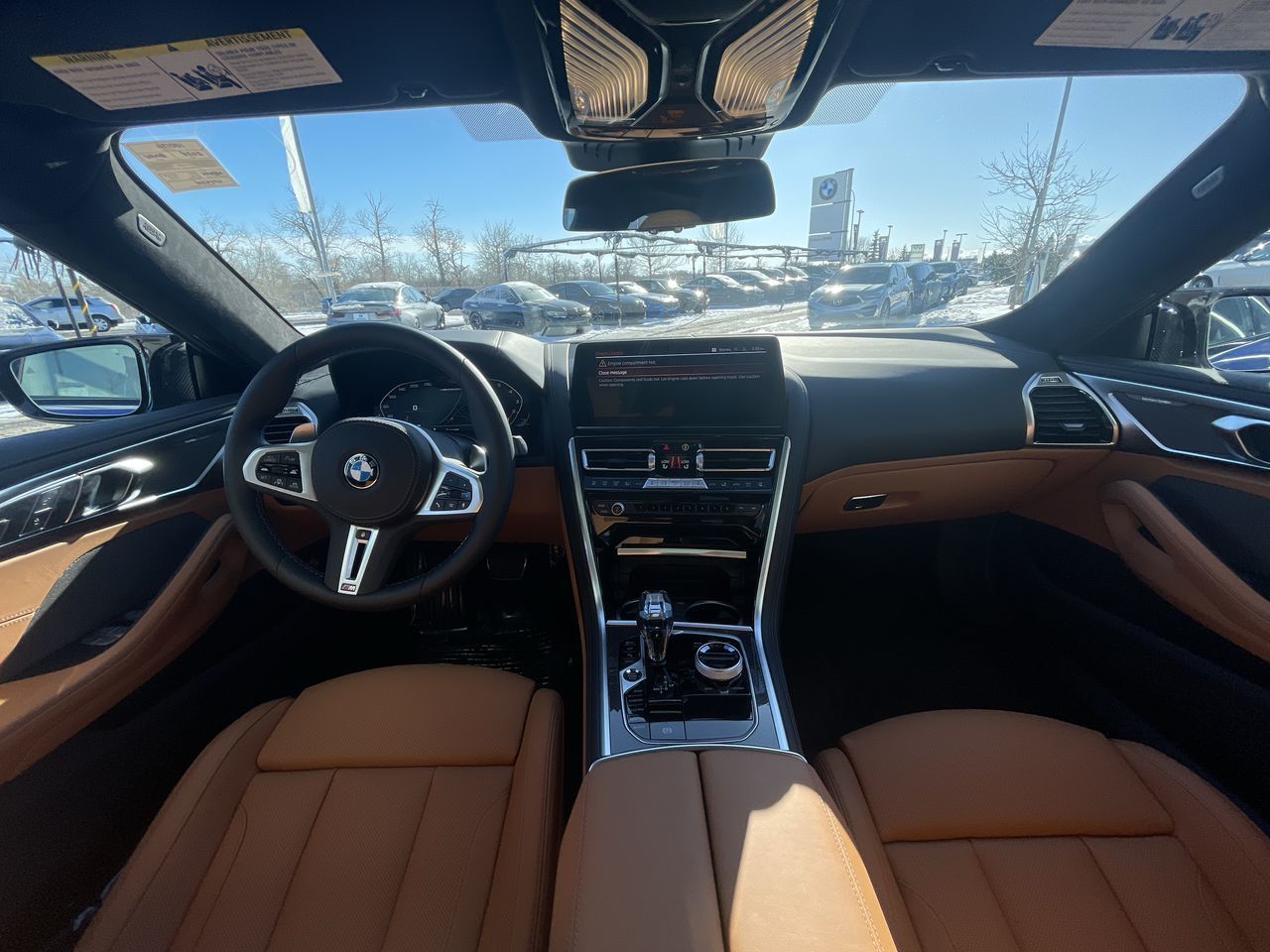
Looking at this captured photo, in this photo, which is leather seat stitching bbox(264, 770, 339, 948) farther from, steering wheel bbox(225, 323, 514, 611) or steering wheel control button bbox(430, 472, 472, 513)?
steering wheel control button bbox(430, 472, 472, 513)

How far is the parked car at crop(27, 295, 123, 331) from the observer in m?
1.74

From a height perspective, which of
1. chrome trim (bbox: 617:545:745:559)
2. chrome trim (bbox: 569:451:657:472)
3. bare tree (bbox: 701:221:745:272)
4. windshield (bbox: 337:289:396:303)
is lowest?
chrome trim (bbox: 617:545:745:559)

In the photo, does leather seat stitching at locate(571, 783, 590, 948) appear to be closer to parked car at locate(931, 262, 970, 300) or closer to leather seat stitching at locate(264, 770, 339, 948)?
leather seat stitching at locate(264, 770, 339, 948)

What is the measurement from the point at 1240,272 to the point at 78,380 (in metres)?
3.99

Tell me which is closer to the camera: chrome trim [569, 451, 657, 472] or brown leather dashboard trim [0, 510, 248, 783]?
brown leather dashboard trim [0, 510, 248, 783]

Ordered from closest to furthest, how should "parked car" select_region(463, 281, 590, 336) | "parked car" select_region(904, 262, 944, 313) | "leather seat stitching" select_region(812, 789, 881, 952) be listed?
"leather seat stitching" select_region(812, 789, 881, 952) → "parked car" select_region(463, 281, 590, 336) → "parked car" select_region(904, 262, 944, 313)

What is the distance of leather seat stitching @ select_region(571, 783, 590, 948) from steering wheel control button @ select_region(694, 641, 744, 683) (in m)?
0.48

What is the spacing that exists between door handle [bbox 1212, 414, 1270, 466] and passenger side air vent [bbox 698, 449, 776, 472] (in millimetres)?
1312

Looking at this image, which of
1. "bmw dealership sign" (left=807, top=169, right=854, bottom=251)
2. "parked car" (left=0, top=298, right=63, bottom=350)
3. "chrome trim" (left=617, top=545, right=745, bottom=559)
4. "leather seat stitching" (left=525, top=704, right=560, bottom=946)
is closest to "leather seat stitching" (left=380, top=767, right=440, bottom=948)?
"leather seat stitching" (left=525, top=704, right=560, bottom=946)

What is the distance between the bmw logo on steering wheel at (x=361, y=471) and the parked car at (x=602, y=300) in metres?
1.06

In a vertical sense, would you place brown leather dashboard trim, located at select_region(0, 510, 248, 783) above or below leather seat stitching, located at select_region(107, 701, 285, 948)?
above

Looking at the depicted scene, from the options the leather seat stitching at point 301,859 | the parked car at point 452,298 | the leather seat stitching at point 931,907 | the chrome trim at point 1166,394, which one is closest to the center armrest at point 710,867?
the leather seat stitching at point 931,907

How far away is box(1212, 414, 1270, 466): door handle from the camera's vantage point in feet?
5.39

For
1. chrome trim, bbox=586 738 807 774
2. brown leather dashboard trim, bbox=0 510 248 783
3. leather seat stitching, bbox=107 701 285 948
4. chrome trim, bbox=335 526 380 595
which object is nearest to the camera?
leather seat stitching, bbox=107 701 285 948
